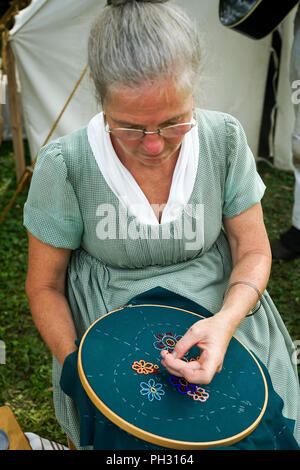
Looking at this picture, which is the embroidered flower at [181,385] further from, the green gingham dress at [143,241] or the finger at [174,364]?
the green gingham dress at [143,241]

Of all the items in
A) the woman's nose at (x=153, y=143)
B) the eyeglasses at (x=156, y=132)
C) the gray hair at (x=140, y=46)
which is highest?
the gray hair at (x=140, y=46)

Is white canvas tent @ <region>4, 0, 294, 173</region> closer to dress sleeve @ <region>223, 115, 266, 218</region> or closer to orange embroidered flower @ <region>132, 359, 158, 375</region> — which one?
dress sleeve @ <region>223, 115, 266, 218</region>

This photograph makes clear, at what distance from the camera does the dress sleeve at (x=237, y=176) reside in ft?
4.07

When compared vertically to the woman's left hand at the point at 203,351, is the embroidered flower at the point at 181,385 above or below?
below

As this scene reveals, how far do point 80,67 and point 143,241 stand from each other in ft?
7.84

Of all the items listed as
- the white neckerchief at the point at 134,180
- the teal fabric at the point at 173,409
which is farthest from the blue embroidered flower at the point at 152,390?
the white neckerchief at the point at 134,180

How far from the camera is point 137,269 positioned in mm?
1231

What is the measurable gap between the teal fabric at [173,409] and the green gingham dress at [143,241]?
13 cm

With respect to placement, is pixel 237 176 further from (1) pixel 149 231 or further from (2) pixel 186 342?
(2) pixel 186 342

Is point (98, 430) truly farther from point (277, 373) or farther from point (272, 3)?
point (272, 3)

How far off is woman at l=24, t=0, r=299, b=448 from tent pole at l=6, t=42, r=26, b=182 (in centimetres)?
242

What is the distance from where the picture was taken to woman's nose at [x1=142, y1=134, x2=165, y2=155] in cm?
101
